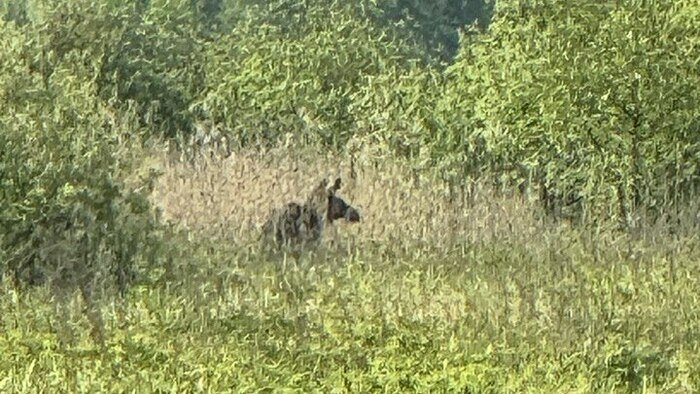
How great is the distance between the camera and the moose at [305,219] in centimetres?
1568

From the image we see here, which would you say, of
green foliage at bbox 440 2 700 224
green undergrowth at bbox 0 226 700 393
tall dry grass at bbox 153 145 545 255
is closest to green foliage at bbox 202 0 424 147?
tall dry grass at bbox 153 145 545 255

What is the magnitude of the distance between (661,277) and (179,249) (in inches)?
180

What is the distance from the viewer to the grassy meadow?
9.60 meters

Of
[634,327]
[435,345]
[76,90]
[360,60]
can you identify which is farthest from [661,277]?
[360,60]

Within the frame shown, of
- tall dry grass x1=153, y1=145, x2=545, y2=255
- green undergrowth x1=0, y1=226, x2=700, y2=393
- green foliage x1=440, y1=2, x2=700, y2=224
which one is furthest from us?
green foliage x1=440, y1=2, x2=700, y2=224

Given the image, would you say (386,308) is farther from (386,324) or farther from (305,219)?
(305,219)

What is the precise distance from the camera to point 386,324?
1097 centimetres

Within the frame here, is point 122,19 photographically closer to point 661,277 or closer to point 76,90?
point 76,90

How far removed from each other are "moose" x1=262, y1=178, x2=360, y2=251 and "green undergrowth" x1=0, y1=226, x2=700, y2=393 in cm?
84

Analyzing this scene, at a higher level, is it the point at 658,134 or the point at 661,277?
the point at 658,134

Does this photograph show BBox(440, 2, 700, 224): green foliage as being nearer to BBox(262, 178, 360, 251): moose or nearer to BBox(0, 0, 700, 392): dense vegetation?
BBox(0, 0, 700, 392): dense vegetation

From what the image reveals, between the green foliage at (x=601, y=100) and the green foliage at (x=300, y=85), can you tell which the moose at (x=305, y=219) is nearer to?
the green foliage at (x=601, y=100)

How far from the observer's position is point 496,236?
1531cm

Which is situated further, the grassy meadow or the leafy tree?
the leafy tree
